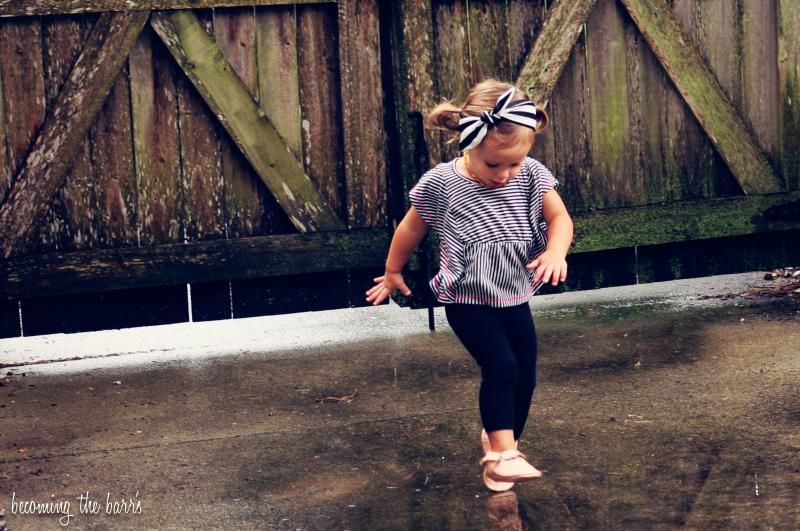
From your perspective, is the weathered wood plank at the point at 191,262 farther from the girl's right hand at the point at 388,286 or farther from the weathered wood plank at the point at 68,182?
the girl's right hand at the point at 388,286

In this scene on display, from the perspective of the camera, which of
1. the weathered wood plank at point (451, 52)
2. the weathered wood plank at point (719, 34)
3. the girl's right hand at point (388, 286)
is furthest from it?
the weathered wood plank at point (719, 34)

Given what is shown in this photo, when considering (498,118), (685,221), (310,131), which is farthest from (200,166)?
(498,118)

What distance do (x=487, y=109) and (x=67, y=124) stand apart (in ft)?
10.5

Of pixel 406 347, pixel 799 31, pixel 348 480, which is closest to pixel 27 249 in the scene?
pixel 406 347

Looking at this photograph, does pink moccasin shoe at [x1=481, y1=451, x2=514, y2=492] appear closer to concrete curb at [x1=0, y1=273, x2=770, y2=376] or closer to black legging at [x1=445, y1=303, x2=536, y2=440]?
black legging at [x1=445, y1=303, x2=536, y2=440]

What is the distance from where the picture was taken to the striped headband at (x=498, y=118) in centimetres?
413

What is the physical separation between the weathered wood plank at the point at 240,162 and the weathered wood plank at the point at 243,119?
0.18ft

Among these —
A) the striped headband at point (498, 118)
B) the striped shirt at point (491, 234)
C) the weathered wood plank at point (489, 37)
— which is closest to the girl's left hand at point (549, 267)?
the striped shirt at point (491, 234)

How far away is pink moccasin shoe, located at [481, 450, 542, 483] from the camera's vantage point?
4.06m

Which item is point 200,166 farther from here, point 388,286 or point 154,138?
point 388,286

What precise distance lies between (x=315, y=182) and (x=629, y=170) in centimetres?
182

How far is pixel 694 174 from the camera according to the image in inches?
296

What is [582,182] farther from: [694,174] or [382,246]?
[382,246]

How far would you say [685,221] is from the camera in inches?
292
